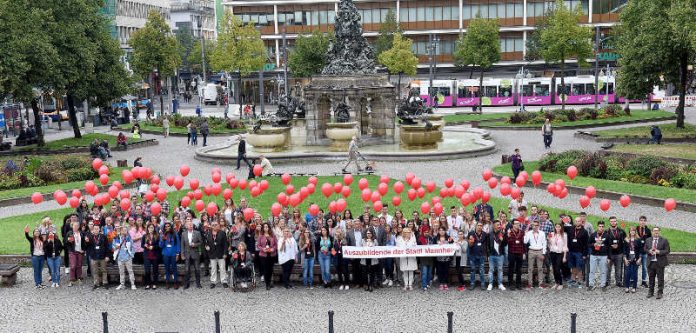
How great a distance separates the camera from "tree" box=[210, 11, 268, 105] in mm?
65500

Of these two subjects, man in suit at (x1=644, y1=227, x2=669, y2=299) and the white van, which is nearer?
man in suit at (x1=644, y1=227, x2=669, y2=299)

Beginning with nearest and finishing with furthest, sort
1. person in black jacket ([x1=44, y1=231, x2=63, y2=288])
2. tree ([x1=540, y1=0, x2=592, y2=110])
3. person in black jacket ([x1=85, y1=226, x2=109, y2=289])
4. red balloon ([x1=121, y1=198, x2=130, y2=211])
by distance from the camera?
1. person in black jacket ([x1=85, y1=226, x2=109, y2=289])
2. person in black jacket ([x1=44, y1=231, x2=63, y2=288])
3. red balloon ([x1=121, y1=198, x2=130, y2=211])
4. tree ([x1=540, y1=0, x2=592, y2=110])

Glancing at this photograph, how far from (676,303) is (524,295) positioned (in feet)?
9.29

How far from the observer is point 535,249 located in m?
15.6

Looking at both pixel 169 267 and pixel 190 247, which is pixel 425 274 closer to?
pixel 190 247

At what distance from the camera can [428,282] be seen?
16047mm

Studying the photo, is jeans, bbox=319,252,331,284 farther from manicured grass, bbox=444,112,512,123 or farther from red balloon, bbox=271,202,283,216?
manicured grass, bbox=444,112,512,123

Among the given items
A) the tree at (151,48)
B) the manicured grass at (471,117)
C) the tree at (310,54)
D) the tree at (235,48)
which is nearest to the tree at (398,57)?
the tree at (310,54)

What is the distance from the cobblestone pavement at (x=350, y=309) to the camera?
13.8 m

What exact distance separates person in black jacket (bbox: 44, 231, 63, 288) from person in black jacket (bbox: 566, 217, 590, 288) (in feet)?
35.7

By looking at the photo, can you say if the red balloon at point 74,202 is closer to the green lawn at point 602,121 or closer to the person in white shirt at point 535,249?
the person in white shirt at point 535,249

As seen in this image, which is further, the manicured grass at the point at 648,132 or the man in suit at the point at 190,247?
the manicured grass at the point at 648,132

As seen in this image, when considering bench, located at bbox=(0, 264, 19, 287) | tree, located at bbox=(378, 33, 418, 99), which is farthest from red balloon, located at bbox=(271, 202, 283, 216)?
tree, located at bbox=(378, 33, 418, 99)

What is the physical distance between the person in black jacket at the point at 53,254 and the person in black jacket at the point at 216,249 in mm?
3324
